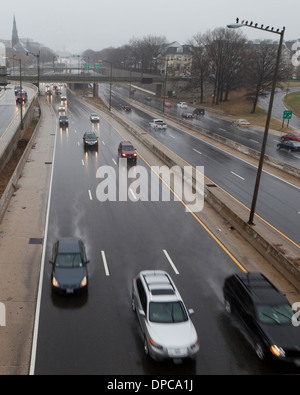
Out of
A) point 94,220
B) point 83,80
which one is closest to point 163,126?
point 94,220

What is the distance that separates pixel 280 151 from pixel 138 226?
3003cm

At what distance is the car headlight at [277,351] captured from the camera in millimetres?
11375

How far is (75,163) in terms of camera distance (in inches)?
1462

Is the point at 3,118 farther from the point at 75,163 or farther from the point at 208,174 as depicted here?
the point at 208,174

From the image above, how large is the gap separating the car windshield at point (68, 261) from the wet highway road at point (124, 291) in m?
1.13

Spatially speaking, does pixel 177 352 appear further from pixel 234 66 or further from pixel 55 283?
pixel 234 66

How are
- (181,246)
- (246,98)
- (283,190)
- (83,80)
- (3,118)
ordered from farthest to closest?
1. (83,80)
2. (246,98)
3. (3,118)
4. (283,190)
5. (181,246)

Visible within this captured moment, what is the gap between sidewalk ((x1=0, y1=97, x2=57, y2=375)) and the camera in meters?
12.2

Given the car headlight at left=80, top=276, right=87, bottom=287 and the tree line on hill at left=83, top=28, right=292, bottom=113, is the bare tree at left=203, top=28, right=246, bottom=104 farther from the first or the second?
the car headlight at left=80, top=276, right=87, bottom=287

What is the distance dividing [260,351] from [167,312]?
3.41 metres

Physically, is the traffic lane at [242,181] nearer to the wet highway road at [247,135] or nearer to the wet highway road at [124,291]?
the wet highway road at [124,291]

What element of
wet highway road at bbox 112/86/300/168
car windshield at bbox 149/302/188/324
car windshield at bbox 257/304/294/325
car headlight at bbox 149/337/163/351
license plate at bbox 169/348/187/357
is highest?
car windshield at bbox 257/304/294/325

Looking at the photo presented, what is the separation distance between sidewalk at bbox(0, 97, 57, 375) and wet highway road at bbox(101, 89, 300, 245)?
49.4 feet

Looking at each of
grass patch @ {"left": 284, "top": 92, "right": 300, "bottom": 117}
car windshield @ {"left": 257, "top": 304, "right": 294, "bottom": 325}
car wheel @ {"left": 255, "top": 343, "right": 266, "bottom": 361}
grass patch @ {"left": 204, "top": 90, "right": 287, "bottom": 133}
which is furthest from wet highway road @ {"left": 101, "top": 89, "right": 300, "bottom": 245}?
grass patch @ {"left": 284, "top": 92, "right": 300, "bottom": 117}
